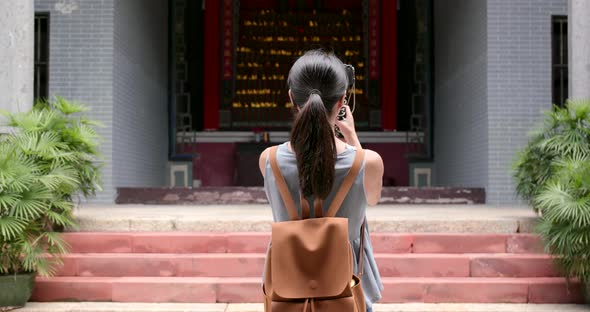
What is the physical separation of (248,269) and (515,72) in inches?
209

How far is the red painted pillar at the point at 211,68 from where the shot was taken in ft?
42.7

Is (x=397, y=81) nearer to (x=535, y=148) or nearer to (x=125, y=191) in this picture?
(x=125, y=191)

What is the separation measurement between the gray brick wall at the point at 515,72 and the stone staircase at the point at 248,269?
3.38m

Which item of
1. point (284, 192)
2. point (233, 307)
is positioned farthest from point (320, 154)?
point (233, 307)

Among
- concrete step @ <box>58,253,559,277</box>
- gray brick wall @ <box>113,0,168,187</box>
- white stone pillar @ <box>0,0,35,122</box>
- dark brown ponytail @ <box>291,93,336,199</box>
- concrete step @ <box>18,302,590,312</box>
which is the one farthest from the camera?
gray brick wall @ <box>113,0,168,187</box>

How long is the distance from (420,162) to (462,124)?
2.32 meters

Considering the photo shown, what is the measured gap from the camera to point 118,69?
9703mm

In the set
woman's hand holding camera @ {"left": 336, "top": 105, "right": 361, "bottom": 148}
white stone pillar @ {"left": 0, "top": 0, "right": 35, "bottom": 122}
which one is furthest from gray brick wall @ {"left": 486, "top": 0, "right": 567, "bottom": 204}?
woman's hand holding camera @ {"left": 336, "top": 105, "right": 361, "bottom": 148}

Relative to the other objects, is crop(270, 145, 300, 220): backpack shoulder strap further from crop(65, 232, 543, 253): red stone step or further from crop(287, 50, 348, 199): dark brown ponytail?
crop(65, 232, 543, 253): red stone step

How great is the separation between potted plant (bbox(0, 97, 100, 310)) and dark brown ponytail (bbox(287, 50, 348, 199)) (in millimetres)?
3825

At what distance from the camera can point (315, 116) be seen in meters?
1.98

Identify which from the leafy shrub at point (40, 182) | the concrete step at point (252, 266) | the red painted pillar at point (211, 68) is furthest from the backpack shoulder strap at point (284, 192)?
the red painted pillar at point (211, 68)

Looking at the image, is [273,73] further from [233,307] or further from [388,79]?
[233,307]

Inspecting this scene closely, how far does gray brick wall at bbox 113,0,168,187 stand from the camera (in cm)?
979
